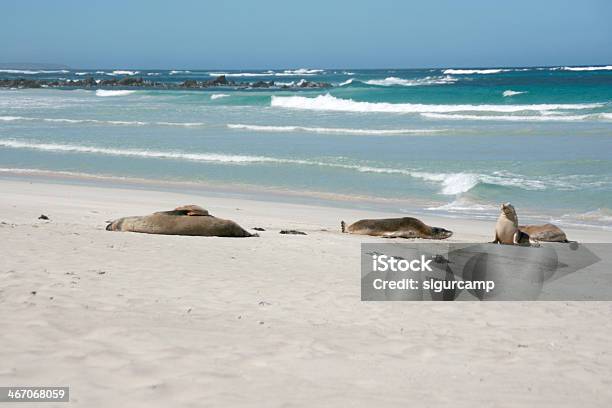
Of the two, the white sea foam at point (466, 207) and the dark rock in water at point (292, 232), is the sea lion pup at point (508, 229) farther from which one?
the white sea foam at point (466, 207)

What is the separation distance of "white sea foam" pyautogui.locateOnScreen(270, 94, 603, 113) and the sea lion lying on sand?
29188 millimetres

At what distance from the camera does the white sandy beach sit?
4.02 m

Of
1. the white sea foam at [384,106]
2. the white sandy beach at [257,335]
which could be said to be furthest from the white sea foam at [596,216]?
the white sea foam at [384,106]

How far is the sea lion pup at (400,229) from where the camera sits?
384 inches

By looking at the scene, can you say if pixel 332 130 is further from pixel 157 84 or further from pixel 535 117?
pixel 157 84

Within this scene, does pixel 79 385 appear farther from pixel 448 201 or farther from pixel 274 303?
pixel 448 201

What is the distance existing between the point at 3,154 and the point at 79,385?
19.7 metres

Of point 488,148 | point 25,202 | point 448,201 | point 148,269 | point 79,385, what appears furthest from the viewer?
point 488,148

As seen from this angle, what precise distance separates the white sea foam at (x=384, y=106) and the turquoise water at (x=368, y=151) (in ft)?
0.72

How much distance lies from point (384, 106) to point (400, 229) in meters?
35.1

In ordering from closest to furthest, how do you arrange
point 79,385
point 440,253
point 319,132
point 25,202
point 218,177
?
point 79,385, point 440,253, point 25,202, point 218,177, point 319,132

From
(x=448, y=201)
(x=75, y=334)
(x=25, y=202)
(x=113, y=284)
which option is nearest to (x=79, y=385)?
(x=75, y=334)

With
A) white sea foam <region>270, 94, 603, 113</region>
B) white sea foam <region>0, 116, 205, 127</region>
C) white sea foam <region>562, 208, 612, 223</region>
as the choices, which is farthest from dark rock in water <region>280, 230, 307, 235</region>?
white sea foam <region>270, 94, 603, 113</region>

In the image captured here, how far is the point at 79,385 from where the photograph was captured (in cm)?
386
